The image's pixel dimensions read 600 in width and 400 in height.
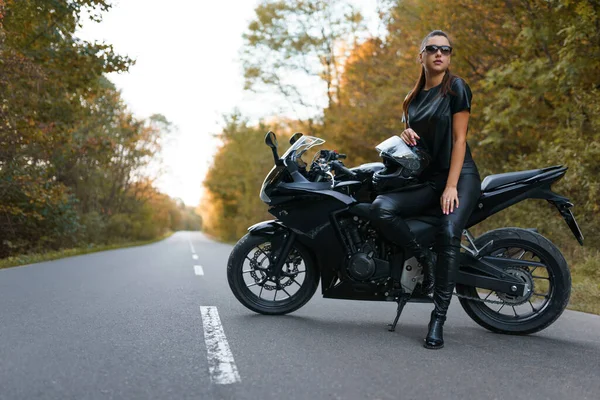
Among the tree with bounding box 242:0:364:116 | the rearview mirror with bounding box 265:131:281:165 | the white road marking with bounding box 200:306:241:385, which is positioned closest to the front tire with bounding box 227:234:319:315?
the white road marking with bounding box 200:306:241:385

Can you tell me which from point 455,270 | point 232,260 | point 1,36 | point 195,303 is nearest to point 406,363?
point 455,270

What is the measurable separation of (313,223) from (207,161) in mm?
39223

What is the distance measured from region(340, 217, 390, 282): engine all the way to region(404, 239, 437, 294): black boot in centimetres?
26

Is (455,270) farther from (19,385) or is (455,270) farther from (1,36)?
(1,36)

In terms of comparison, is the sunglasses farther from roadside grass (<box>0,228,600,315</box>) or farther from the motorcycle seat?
roadside grass (<box>0,228,600,315</box>)

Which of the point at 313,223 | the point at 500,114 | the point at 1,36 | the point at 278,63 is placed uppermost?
the point at 278,63

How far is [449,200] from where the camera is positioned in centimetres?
385

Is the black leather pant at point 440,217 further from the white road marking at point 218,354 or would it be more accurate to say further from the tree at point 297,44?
the tree at point 297,44

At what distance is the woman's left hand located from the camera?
385 centimetres

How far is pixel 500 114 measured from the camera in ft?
33.5

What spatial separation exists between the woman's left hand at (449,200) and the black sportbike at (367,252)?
297 millimetres

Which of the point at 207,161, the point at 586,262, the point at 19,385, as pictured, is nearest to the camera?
the point at 19,385

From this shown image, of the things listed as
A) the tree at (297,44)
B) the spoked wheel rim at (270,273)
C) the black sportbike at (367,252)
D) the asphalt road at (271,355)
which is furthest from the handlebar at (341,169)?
the tree at (297,44)

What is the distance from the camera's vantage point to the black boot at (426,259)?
4.05 metres
